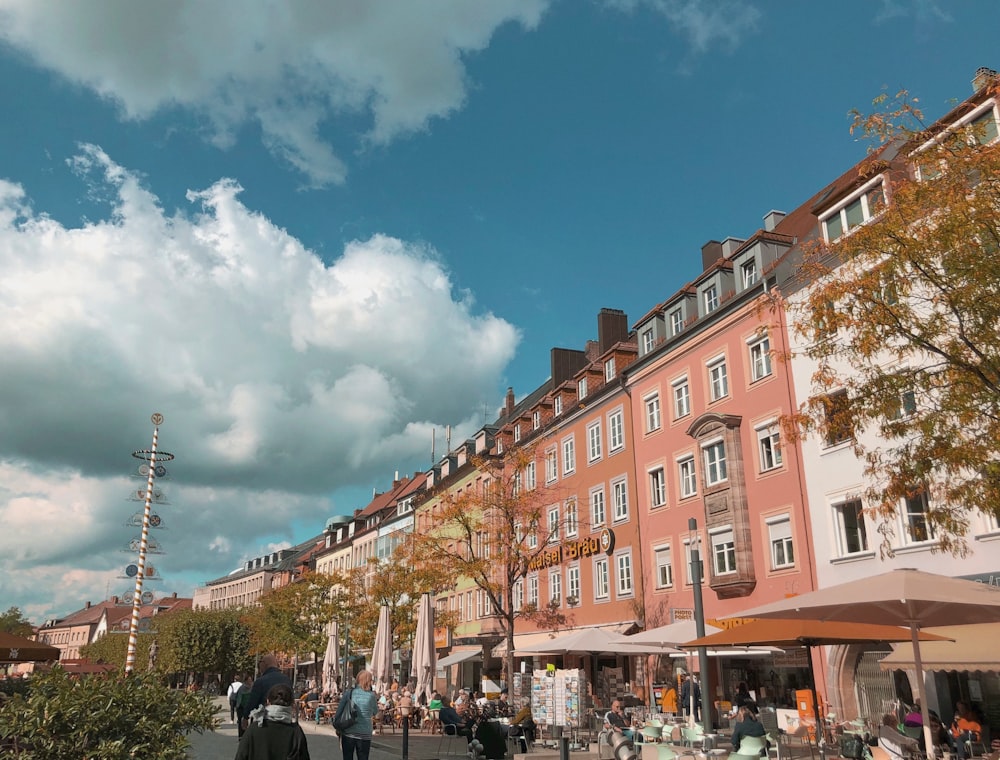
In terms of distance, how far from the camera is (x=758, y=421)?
2559 cm

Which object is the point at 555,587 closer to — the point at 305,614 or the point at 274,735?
the point at 305,614

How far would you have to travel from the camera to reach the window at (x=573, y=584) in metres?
35.8

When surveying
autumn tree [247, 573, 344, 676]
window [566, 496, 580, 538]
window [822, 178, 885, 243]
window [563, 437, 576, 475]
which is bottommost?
autumn tree [247, 573, 344, 676]

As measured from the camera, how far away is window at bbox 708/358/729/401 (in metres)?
27.7

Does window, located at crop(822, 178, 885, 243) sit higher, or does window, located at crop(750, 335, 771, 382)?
window, located at crop(822, 178, 885, 243)

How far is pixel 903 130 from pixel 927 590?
7176mm

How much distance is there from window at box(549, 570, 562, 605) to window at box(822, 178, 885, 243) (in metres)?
20.1

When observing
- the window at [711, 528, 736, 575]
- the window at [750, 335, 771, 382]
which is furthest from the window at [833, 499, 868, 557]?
the window at [750, 335, 771, 382]

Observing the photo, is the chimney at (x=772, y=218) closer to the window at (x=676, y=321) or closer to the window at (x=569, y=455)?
the window at (x=676, y=321)

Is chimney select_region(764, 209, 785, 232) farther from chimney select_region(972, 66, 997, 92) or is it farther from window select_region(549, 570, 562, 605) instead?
window select_region(549, 570, 562, 605)

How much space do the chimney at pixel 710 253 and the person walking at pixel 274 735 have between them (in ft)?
99.3

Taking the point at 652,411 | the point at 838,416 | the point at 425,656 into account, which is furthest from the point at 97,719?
the point at 652,411

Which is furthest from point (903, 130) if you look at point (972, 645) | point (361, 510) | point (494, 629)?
point (361, 510)

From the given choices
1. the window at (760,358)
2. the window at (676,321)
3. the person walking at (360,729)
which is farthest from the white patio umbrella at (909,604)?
the window at (676,321)
